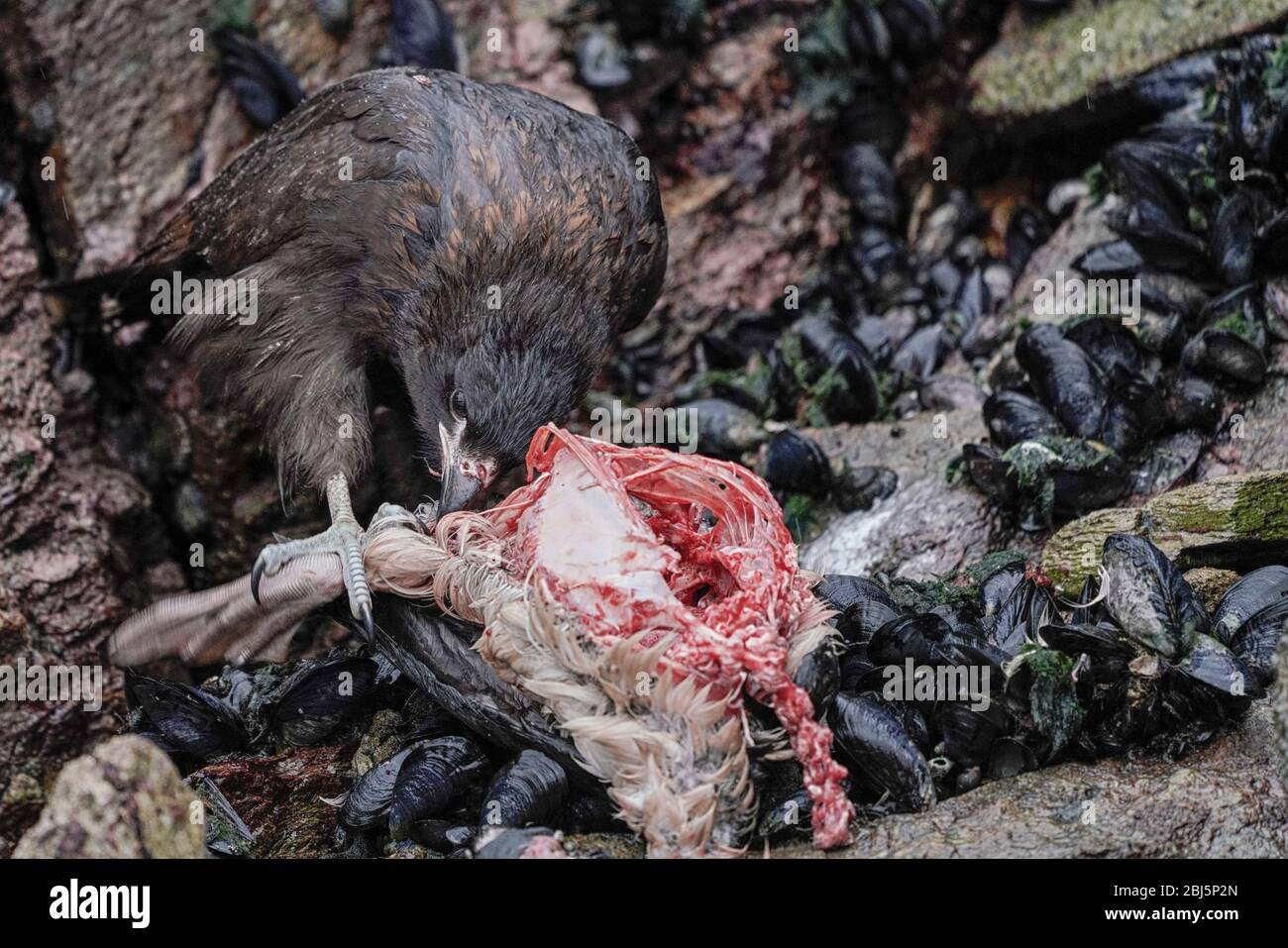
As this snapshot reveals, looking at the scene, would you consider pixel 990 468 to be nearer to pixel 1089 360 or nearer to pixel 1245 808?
pixel 1089 360

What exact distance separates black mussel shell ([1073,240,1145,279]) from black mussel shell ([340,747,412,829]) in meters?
4.13

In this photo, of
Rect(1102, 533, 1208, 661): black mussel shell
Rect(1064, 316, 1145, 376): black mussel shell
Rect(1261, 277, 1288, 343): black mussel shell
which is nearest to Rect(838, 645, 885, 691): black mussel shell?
Rect(1102, 533, 1208, 661): black mussel shell

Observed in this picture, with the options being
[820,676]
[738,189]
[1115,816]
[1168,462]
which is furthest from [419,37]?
[1115,816]

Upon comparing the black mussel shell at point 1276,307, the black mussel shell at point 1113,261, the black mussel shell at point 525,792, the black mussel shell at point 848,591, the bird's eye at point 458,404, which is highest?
the black mussel shell at point 1113,261

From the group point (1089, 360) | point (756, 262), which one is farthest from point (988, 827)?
point (756, 262)

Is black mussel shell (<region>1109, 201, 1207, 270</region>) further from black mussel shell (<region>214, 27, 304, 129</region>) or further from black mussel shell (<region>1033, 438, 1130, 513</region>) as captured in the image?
black mussel shell (<region>214, 27, 304, 129</region>)

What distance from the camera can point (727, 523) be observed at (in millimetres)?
3859

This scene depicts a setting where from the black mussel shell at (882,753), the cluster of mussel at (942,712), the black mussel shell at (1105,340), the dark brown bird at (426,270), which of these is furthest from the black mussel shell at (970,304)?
the black mussel shell at (882,753)

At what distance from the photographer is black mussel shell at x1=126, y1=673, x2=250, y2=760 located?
4043mm

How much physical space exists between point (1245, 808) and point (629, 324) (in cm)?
341

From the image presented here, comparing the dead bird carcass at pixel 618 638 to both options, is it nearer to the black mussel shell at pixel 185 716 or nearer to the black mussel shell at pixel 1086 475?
the black mussel shell at pixel 185 716

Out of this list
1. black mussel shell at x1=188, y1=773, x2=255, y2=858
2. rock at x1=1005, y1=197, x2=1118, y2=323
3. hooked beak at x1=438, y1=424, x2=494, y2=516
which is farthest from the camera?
rock at x1=1005, y1=197, x2=1118, y2=323

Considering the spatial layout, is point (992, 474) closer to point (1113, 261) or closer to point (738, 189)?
point (1113, 261)

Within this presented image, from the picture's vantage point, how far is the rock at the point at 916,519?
5008 mm
